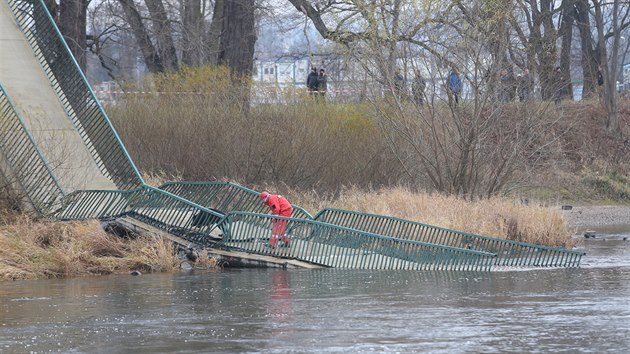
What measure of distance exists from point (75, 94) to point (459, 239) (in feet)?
28.4

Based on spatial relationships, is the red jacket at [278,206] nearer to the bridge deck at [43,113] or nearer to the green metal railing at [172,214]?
the green metal railing at [172,214]

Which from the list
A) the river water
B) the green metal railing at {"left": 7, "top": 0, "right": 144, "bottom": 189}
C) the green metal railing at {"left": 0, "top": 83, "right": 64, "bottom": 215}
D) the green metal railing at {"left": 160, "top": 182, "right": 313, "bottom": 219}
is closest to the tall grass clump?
the green metal railing at {"left": 7, "top": 0, "right": 144, "bottom": 189}

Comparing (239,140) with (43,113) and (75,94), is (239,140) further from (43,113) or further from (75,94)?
(43,113)

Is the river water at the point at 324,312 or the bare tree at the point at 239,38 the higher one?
the bare tree at the point at 239,38

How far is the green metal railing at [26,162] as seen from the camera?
22.9 meters

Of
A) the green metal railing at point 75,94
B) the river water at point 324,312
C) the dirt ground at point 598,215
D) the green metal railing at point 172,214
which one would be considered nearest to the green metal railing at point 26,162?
the green metal railing at point 75,94

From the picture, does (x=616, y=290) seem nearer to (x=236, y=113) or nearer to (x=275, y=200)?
(x=275, y=200)

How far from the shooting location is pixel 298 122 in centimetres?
3025

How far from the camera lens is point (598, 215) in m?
33.0

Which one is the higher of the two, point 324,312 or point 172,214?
point 172,214

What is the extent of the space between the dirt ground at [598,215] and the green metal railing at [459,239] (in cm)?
899

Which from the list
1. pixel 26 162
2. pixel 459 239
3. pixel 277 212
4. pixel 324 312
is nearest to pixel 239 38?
pixel 26 162

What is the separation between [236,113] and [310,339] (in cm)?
1734

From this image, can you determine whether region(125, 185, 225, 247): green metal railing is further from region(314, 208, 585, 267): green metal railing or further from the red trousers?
region(314, 208, 585, 267): green metal railing
